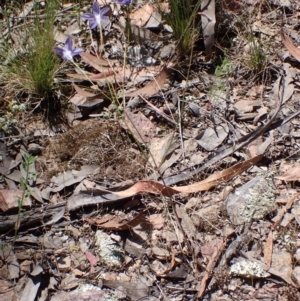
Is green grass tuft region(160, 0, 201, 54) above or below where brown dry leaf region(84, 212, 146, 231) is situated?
above

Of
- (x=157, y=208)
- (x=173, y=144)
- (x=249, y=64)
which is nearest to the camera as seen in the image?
(x=157, y=208)

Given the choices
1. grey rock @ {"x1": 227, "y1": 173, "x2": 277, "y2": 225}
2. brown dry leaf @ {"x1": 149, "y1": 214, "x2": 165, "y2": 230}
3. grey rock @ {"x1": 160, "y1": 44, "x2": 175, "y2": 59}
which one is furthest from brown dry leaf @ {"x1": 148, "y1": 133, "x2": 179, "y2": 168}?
grey rock @ {"x1": 160, "y1": 44, "x2": 175, "y2": 59}

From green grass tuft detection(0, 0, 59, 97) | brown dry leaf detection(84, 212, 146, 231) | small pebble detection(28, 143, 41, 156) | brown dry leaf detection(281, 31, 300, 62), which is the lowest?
brown dry leaf detection(84, 212, 146, 231)

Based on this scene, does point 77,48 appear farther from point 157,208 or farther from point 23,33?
A: point 157,208

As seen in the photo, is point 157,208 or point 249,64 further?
point 249,64

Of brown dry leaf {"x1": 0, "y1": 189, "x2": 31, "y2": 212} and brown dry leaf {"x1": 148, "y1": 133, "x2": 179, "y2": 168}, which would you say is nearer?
brown dry leaf {"x1": 0, "y1": 189, "x2": 31, "y2": 212}

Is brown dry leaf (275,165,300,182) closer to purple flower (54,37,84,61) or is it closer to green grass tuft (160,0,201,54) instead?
green grass tuft (160,0,201,54)

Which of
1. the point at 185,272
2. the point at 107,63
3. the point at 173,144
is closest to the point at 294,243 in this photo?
the point at 185,272

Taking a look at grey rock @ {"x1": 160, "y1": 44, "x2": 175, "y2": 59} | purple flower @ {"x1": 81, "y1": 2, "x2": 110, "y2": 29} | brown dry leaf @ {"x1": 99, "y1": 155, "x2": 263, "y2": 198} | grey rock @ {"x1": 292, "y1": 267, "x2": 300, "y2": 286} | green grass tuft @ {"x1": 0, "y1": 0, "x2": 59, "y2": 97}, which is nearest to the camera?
grey rock @ {"x1": 292, "y1": 267, "x2": 300, "y2": 286}
